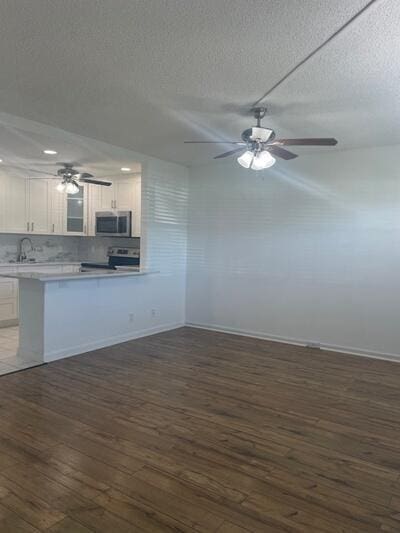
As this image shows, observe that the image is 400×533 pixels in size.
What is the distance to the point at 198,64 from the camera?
104 inches

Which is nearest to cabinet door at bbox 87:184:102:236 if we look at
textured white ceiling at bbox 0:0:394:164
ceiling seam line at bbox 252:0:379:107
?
textured white ceiling at bbox 0:0:394:164

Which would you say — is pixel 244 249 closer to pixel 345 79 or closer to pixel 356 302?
pixel 356 302

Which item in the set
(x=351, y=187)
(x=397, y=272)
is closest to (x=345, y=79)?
(x=351, y=187)

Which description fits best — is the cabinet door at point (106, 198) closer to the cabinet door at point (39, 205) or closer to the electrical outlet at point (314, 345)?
the cabinet door at point (39, 205)

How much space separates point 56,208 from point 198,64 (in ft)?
16.1

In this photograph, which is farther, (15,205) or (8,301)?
(15,205)

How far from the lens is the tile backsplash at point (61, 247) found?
6.61m

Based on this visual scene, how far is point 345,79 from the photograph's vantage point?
9.24 ft

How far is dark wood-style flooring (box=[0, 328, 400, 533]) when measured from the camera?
1.92 m

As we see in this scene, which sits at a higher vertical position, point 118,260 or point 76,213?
point 76,213

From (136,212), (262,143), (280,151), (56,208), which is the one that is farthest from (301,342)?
(56,208)

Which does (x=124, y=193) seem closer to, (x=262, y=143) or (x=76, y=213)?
(x=76, y=213)

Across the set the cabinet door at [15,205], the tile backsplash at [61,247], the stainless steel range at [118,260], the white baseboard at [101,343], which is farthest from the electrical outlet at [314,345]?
the cabinet door at [15,205]

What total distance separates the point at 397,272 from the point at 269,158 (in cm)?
234
